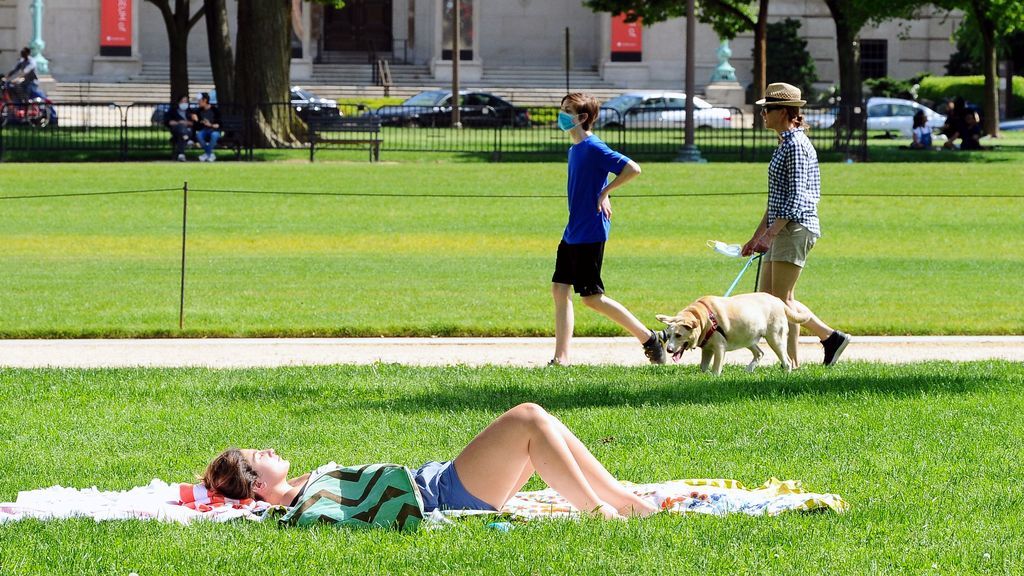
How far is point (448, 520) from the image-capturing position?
5.95 metres

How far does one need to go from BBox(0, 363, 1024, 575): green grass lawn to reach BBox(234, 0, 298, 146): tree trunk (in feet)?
72.8

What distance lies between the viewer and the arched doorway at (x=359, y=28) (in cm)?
5922

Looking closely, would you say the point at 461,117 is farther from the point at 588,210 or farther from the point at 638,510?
the point at 638,510

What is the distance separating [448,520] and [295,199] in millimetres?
18511

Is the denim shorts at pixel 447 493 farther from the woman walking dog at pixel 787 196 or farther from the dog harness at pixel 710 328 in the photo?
the woman walking dog at pixel 787 196

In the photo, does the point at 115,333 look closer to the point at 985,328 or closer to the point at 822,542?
the point at 985,328

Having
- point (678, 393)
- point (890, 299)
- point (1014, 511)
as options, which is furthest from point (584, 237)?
point (890, 299)

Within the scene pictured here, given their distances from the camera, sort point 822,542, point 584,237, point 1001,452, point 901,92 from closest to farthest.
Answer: point 822,542, point 1001,452, point 584,237, point 901,92

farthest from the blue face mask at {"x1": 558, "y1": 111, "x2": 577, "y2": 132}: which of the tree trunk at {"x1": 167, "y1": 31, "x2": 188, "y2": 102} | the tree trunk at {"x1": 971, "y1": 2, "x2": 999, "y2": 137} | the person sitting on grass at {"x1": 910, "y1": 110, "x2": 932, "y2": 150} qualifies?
the tree trunk at {"x1": 167, "y1": 31, "x2": 188, "y2": 102}

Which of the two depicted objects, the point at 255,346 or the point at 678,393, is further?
the point at 255,346

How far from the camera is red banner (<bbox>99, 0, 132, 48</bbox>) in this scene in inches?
2148

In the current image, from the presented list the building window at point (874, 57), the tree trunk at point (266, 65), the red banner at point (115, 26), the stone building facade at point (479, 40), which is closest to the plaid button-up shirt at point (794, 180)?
the tree trunk at point (266, 65)

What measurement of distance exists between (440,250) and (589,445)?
473 inches

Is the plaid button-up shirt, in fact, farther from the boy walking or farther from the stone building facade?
the stone building facade
